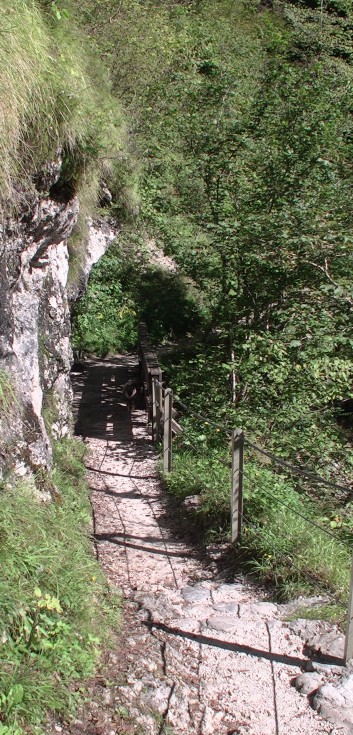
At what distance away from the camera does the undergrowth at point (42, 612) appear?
10.7ft

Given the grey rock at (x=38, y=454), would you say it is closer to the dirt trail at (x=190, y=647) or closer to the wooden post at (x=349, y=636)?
the dirt trail at (x=190, y=647)

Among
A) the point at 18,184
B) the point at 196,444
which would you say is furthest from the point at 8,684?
the point at 196,444

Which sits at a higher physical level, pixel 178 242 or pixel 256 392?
pixel 178 242

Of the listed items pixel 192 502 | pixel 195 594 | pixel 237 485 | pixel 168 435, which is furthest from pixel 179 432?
pixel 195 594

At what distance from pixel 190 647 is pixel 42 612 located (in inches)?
43.2

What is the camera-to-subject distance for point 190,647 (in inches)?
168

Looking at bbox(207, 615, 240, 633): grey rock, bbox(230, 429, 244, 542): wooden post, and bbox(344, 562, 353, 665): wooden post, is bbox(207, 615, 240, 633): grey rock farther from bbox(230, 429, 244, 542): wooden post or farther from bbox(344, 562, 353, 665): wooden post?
bbox(230, 429, 244, 542): wooden post

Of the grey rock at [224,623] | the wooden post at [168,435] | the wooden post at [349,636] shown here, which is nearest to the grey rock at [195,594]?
the grey rock at [224,623]

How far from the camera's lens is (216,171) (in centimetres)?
971

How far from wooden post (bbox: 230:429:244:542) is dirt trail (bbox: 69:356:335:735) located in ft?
1.35

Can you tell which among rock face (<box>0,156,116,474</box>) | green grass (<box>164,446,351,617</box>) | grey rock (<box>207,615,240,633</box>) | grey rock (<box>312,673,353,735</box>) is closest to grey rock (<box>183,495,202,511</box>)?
green grass (<box>164,446,351,617</box>)

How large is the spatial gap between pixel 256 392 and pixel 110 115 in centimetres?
487

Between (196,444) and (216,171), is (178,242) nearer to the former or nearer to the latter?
(216,171)

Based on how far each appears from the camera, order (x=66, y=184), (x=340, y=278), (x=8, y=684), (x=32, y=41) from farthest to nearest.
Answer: (x=340, y=278) → (x=66, y=184) → (x=32, y=41) → (x=8, y=684)
